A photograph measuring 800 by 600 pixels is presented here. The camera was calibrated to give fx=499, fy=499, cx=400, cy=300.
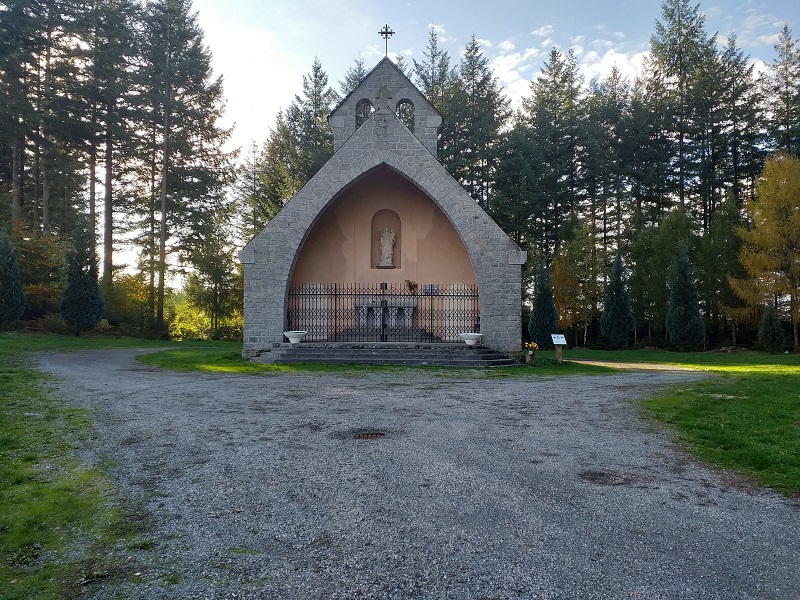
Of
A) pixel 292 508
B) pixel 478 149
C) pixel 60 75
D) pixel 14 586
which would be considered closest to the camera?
pixel 14 586

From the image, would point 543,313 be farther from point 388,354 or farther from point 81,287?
point 81,287

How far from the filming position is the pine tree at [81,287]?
21.7 meters

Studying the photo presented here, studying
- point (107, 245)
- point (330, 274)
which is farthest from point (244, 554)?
point (107, 245)

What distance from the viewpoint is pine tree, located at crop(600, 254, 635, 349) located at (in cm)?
2455

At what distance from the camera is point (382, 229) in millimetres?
19891

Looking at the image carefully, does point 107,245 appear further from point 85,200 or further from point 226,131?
point 226,131

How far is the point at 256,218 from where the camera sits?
32781 millimetres

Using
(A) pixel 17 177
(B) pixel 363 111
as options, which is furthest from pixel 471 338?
(A) pixel 17 177

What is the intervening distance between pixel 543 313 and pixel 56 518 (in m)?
22.7

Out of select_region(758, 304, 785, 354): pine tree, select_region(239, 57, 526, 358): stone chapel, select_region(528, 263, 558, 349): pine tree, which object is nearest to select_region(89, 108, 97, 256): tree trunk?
select_region(239, 57, 526, 358): stone chapel

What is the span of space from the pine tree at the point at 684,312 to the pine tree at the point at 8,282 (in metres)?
28.0

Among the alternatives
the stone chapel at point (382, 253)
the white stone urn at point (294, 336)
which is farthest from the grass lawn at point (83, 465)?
the stone chapel at point (382, 253)

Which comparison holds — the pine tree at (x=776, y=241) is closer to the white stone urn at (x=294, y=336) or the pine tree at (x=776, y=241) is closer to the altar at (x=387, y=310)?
the altar at (x=387, y=310)

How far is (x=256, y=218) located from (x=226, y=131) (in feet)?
18.9
